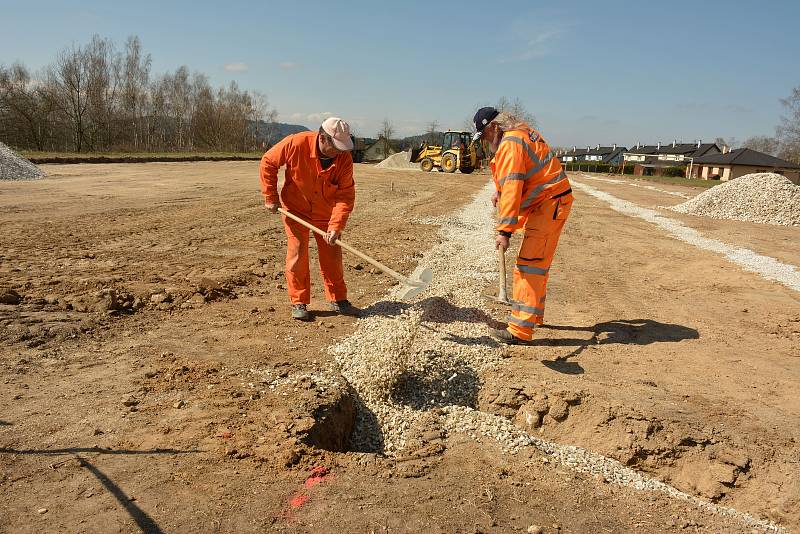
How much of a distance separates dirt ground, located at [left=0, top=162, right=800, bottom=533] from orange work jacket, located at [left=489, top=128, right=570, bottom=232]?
4.40 ft

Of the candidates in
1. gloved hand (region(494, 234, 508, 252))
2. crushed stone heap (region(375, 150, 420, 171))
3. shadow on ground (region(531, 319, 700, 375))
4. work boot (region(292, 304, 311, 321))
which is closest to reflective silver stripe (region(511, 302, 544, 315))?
shadow on ground (region(531, 319, 700, 375))

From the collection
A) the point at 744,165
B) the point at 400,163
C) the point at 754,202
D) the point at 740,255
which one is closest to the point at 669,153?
the point at 744,165

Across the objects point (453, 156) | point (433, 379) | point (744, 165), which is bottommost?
point (433, 379)

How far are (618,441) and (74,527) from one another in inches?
130

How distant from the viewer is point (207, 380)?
151 inches

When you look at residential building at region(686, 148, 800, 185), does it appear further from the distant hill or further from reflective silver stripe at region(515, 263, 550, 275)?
reflective silver stripe at region(515, 263, 550, 275)

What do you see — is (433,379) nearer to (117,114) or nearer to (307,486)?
(307,486)

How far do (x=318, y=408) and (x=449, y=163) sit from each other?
28362 mm

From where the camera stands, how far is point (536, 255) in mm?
4520

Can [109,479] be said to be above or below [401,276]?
below

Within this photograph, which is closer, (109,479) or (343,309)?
(109,479)

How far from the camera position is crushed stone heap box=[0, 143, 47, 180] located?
16688 millimetres

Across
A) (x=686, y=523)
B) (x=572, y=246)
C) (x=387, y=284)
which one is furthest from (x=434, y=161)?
(x=686, y=523)

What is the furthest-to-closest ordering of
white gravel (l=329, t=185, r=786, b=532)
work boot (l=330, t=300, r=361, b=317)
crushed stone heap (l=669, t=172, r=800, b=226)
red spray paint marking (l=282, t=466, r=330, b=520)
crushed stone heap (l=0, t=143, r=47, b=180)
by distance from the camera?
1. crushed stone heap (l=0, t=143, r=47, b=180)
2. crushed stone heap (l=669, t=172, r=800, b=226)
3. work boot (l=330, t=300, r=361, b=317)
4. white gravel (l=329, t=185, r=786, b=532)
5. red spray paint marking (l=282, t=466, r=330, b=520)
